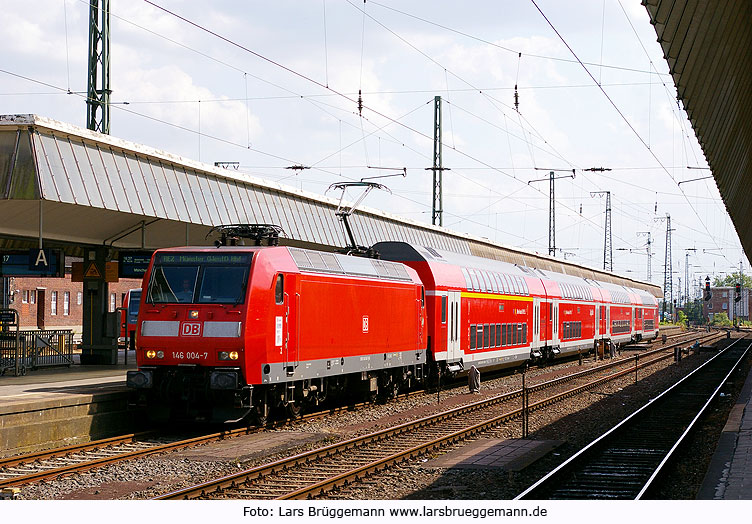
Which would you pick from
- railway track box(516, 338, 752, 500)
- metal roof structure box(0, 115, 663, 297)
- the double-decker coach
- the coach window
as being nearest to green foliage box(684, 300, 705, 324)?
the double-decker coach

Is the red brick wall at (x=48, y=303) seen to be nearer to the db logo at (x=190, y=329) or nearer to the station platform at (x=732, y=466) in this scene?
the db logo at (x=190, y=329)

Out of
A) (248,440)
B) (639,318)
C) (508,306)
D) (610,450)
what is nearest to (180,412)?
(248,440)

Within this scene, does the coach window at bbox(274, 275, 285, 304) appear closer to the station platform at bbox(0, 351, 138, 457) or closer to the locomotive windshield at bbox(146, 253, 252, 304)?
the locomotive windshield at bbox(146, 253, 252, 304)

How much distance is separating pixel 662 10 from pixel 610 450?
7.65m

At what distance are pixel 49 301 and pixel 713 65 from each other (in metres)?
50.1

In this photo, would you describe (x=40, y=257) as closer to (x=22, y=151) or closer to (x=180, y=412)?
(x=22, y=151)

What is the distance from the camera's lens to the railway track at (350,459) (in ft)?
38.0

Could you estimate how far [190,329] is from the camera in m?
16.2

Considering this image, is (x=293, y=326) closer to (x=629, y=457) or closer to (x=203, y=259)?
(x=203, y=259)

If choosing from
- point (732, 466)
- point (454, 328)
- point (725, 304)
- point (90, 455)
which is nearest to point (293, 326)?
point (90, 455)

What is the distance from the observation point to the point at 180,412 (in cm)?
1686

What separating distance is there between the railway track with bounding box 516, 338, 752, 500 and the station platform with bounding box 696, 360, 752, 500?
717 mm

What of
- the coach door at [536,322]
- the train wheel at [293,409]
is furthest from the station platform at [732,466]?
the coach door at [536,322]

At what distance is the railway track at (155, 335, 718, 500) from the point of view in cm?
1157
